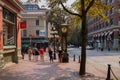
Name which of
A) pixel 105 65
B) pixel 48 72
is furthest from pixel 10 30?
pixel 105 65

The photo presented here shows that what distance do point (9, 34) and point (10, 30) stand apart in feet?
1.25

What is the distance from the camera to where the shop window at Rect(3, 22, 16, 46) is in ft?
66.0

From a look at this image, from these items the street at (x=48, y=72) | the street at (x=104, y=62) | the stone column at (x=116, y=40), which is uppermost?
the stone column at (x=116, y=40)

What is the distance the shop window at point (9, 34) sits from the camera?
66.0 ft

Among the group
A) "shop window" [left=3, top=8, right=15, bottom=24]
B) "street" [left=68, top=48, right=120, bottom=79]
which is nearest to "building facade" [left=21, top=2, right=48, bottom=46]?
"street" [left=68, top=48, right=120, bottom=79]

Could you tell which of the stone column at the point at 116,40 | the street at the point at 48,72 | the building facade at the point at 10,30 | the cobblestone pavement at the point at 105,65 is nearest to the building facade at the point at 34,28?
the stone column at the point at 116,40

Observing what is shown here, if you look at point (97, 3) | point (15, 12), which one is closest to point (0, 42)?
point (15, 12)

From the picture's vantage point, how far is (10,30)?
21.9 m

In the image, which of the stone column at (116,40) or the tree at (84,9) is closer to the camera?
the tree at (84,9)

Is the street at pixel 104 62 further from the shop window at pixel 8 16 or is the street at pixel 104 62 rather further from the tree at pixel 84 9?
the shop window at pixel 8 16

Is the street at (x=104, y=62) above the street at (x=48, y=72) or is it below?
below

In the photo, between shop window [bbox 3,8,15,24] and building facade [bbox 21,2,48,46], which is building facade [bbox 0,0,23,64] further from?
building facade [bbox 21,2,48,46]

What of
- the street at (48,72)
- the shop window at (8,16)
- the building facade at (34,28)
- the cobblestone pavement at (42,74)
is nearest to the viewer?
the cobblestone pavement at (42,74)

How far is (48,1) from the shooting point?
1814 cm
